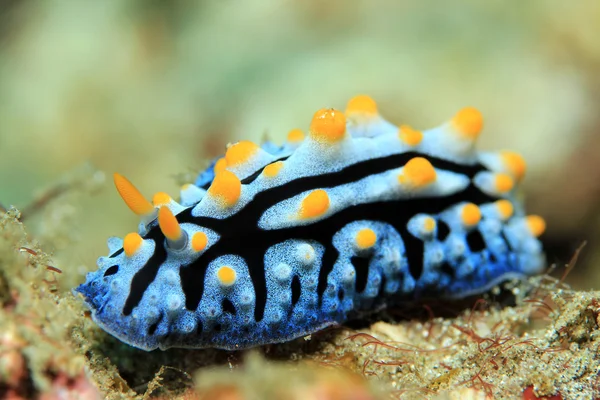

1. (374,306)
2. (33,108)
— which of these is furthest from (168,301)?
(33,108)

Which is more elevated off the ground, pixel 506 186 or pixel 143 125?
pixel 143 125

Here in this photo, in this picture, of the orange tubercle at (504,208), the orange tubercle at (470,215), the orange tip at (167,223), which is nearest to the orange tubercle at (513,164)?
the orange tubercle at (504,208)

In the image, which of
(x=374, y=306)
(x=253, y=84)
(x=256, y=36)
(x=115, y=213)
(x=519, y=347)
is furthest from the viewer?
(x=115, y=213)

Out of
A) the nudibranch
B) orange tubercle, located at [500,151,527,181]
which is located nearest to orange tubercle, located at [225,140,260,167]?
the nudibranch

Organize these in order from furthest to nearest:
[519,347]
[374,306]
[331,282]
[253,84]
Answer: [253,84] → [374,306] → [331,282] → [519,347]

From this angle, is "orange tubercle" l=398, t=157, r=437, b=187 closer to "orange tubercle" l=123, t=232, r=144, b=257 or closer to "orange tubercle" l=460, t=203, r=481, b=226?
"orange tubercle" l=460, t=203, r=481, b=226

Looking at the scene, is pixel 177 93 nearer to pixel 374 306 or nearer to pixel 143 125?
pixel 143 125
